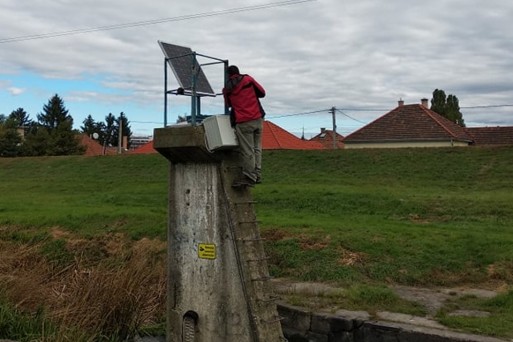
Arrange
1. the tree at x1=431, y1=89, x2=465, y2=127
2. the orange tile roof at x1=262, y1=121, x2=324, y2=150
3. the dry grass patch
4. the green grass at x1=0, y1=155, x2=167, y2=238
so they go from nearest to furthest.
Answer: the dry grass patch < the green grass at x1=0, y1=155, x2=167, y2=238 < the orange tile roof at x1=262, y1=121, x2=324, y2=150 < the tree at x1=431, y1=89, x2=465, y2=127

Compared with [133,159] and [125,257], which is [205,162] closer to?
[125,257]

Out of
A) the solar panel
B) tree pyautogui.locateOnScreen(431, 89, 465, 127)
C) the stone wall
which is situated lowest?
the stone wall

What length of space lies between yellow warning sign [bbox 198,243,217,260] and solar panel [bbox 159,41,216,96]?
2365 millimetres

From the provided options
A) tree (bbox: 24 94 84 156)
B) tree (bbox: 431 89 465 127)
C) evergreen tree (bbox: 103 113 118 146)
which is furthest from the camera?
evergreen tree (bbox: 103 113 118 146)

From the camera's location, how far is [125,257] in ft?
40.1

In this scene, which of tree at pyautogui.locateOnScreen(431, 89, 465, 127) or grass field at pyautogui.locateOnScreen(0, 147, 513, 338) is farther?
tree at pyautogui.locateOnScreen(431, 89, 465, 127)

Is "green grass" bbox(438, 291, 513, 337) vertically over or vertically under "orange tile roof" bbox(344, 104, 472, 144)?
under

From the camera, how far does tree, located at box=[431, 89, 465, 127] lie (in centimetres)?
5441

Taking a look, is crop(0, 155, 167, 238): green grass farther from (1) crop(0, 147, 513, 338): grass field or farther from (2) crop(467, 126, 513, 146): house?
(2) crop(467, 126, 513, 146): house

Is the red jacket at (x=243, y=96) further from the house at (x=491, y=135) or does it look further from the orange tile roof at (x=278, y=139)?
the house at (x=491, y=135)

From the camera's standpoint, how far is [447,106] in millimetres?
55031

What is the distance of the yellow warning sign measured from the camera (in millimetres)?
7844

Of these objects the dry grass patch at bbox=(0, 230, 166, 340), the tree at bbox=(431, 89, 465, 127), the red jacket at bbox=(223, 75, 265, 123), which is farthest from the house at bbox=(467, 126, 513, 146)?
the red jacket at bbox=(223, 75, 265, 123)

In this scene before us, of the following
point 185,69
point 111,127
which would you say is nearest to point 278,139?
point 185,69
